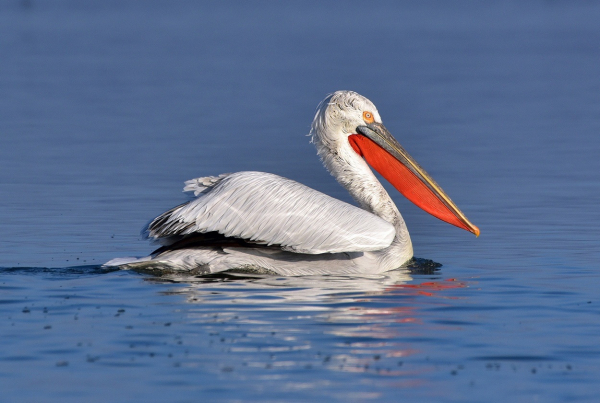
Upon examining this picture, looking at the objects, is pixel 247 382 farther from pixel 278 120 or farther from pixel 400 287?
pixel 278 120

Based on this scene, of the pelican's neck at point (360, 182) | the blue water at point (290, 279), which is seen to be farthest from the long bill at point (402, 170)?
the blue water at point (290, 279)

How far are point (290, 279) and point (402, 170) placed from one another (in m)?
1.78

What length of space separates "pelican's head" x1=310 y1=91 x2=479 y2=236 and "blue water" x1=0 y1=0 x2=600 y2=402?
0.46 m

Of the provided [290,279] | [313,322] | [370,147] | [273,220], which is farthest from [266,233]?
[370,147]

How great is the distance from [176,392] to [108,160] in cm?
894

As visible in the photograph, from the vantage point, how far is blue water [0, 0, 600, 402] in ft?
17.7

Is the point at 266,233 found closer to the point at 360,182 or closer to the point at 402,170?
the point at 360,182

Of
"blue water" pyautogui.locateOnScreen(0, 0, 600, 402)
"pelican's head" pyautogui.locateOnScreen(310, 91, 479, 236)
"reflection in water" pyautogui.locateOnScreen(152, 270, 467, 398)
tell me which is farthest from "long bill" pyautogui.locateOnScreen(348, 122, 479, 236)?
"reflection in water" pyautogui.locateOnScreen(152, 270, 467, 398)

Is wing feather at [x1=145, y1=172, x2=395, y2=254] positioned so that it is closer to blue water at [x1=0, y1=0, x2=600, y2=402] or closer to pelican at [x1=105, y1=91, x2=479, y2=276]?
pelican at [x1=105, y1=91, x2=479, y2=276]

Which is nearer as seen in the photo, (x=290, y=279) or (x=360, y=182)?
(x=290, y=279)

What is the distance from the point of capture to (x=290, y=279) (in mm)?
7656

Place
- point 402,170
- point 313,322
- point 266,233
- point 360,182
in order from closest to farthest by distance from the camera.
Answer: point 313,322, point 266,233, point 360,182, point 402,170

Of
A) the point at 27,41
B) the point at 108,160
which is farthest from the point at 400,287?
the point at 27,41

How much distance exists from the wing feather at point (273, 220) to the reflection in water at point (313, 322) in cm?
27
